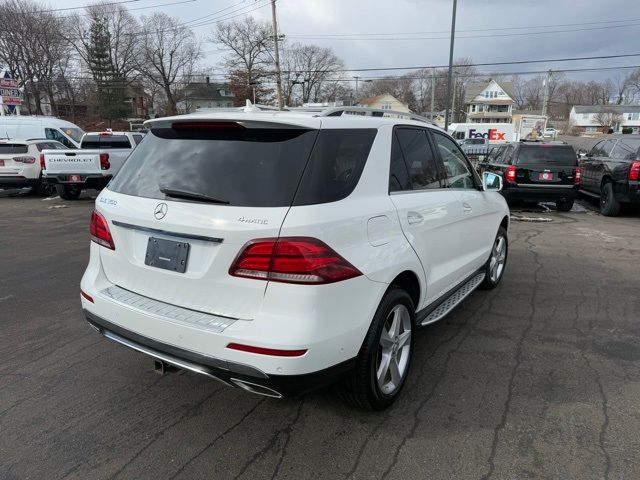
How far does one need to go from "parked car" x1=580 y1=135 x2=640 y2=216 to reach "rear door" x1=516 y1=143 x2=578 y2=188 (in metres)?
0.79

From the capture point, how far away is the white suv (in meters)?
2.27

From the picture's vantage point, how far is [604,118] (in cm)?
9194

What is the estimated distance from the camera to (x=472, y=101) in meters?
90.2

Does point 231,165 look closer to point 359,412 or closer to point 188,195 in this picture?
point 188,195

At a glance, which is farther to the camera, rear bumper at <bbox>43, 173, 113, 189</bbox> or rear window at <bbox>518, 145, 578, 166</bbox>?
rear bumper at <bbox>43, 173, 113, 189</bbox>

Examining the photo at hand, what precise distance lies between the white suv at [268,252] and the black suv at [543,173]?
8495 mm

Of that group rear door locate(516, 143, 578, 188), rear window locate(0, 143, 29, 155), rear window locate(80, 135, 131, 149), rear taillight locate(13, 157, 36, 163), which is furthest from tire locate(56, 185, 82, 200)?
rear door locate(516, 143, 578, 188)

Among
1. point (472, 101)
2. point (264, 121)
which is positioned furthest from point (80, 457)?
point (472, 101)

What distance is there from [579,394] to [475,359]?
2.41 ft

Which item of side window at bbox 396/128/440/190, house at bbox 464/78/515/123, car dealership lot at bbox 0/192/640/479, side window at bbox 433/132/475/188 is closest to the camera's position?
car dealership lot at bbox 0/192/640/479

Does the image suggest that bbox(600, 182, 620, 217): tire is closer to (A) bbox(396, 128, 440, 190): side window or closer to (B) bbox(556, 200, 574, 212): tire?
(B) bbox(556, 200, 574, 212): tire

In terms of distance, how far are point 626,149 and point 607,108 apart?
100720 mm

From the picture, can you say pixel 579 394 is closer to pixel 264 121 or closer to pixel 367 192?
pixel 367 192

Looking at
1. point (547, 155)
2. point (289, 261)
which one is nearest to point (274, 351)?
point (289, 261)
